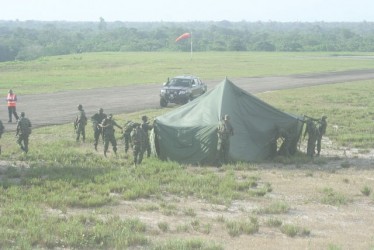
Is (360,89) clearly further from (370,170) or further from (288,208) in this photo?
(288,208)

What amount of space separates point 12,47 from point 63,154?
106 metres

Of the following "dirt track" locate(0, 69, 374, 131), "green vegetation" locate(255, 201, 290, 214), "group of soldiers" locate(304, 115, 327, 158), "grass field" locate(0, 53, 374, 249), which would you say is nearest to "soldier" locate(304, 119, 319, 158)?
"group of soldiers" locate(304, 115, 327, 158)

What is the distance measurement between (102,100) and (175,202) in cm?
2404

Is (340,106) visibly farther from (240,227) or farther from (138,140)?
(240,227)

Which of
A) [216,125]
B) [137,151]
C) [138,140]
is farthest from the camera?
[216,125]

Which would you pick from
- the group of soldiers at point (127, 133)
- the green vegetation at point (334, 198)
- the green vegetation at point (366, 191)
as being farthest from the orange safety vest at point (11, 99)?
the green vegetation at point (366, 191)

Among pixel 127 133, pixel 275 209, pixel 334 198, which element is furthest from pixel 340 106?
pixel 275 209

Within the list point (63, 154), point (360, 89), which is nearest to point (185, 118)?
point (63, 154)

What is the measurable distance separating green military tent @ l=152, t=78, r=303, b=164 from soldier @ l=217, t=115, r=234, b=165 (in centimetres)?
24

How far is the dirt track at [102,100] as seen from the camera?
97.8 feet

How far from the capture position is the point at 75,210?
12.8 meters

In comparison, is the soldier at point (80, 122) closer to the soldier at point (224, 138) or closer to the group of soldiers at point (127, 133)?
the group of soldiers at point (127, 133)

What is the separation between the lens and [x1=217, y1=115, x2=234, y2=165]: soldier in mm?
17484

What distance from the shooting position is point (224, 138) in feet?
57.5
